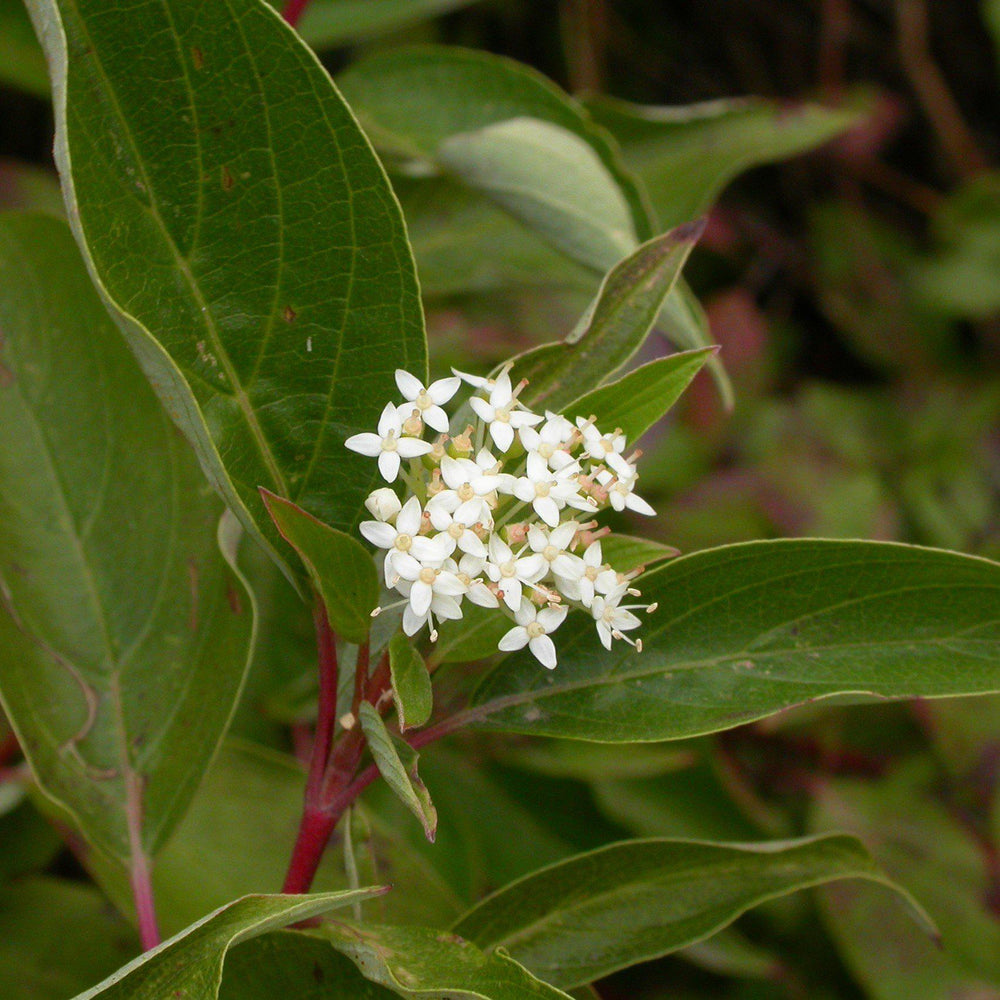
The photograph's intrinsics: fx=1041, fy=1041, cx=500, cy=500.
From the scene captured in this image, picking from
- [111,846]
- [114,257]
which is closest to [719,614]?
[114,257]

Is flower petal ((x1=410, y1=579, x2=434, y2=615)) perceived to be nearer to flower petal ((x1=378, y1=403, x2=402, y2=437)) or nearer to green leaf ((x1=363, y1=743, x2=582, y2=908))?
flower petal ((x1=378, y1=403, x2=402, y2=437))

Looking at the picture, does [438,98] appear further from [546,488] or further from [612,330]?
[546,488]

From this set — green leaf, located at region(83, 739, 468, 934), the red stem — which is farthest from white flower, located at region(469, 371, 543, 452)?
the red stem

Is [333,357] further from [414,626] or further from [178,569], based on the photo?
[178,569]

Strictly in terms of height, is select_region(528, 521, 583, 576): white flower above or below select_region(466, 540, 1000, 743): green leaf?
above

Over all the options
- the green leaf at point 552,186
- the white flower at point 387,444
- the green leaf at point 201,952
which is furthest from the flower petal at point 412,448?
the green leaf at point 552,186

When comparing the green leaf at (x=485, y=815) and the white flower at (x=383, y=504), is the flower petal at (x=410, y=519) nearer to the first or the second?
→ the white flower at (x=383, y=504)

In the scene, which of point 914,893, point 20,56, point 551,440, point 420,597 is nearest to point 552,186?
point 551,440
